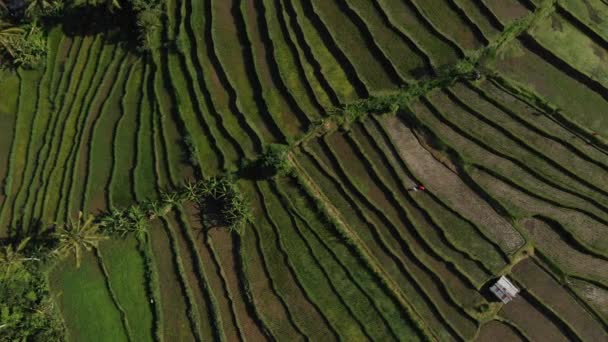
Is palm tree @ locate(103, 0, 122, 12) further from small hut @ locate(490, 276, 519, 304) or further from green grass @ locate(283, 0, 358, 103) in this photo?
small hut @ locate(490, 276, 519, 304)

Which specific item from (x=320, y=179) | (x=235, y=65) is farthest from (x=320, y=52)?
(x=320, y=179)

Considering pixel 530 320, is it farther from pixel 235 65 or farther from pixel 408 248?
pixel 235 65

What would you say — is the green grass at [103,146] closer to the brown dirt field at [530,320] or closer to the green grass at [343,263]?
the green grass at [343,263]

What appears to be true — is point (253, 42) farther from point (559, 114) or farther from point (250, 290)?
point (559, 114)

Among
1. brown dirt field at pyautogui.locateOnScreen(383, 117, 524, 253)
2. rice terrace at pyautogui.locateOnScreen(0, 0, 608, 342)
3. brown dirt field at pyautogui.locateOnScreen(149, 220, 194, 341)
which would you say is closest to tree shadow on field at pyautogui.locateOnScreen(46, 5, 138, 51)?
rice terrace at pyautogui.locateOnScreen(0, 0, 608, 342)

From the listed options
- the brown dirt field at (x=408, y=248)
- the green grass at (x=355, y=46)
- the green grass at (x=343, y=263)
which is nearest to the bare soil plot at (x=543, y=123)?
the green grass at (x=355, y=46)

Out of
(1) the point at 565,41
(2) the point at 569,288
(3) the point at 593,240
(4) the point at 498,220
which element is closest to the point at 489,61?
(1) the point at 565,41
